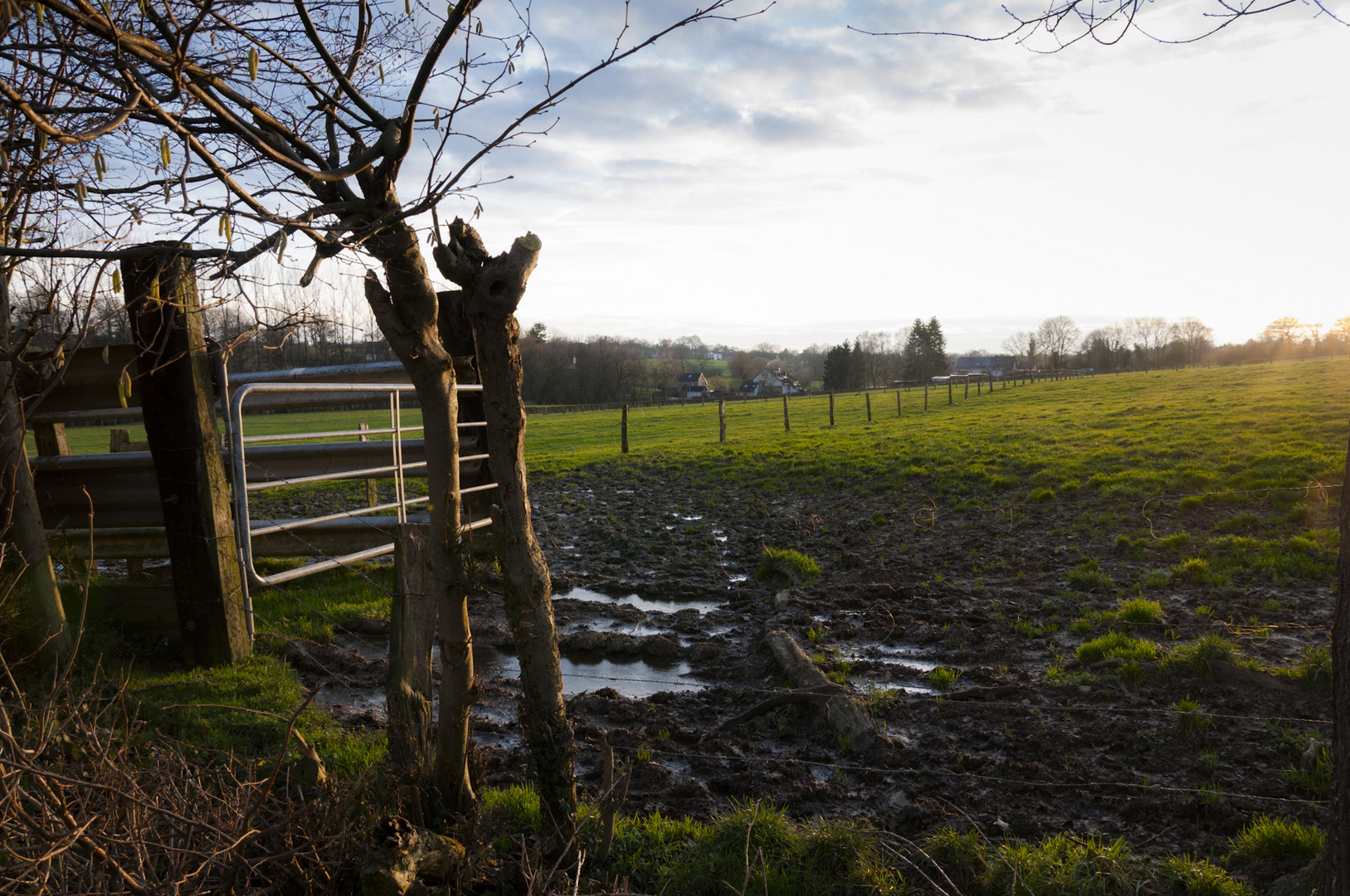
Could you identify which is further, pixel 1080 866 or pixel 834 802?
pixel 834 802

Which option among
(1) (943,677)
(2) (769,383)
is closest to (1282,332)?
(2) (769,383)

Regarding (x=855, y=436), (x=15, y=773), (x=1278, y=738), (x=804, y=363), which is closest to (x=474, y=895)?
(x=15, y=773)

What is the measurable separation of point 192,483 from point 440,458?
2.73 metres

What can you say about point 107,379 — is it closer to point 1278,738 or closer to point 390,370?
point 390,370

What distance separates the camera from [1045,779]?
11.9 feet

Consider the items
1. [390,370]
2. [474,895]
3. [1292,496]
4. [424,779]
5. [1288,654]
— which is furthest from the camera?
[1292,496]


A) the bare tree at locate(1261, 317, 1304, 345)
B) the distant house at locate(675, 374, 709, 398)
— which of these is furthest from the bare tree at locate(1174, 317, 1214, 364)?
the distant house at locate(675, 374, 709, 398)

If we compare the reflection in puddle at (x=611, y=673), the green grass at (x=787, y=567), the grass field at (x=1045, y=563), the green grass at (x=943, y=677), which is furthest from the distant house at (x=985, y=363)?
the reflection in puddle at (x=611, y=673)

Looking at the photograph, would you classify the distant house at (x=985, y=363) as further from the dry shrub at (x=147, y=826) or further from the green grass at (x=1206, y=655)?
the dry shrub at (x=147, y=826)

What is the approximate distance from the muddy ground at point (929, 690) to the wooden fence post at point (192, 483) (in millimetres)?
694

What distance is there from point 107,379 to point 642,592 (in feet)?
15.8

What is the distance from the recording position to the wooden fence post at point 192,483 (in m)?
4.50

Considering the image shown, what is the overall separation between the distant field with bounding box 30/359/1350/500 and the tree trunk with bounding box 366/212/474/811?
10.2 m

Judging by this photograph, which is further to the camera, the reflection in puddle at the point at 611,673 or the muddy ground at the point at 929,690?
the reflection in puddle at the point at 611,673
